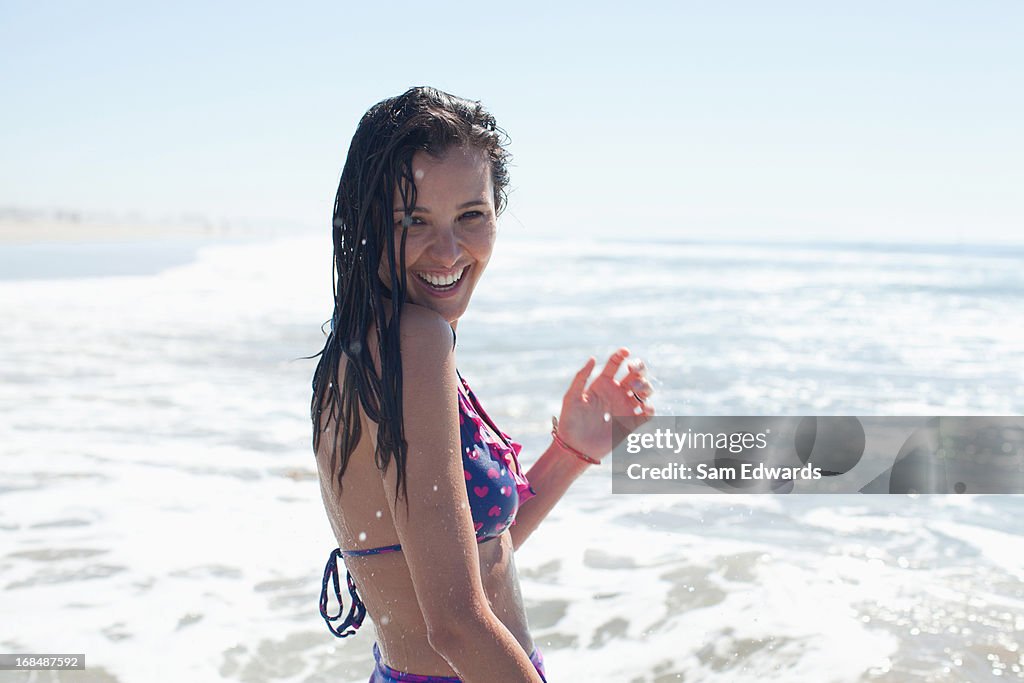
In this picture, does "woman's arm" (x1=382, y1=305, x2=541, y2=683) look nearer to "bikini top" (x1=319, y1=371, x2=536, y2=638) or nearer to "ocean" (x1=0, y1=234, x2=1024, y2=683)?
"bikini top" (x1=319, y1=371, x2=536, y2=638)

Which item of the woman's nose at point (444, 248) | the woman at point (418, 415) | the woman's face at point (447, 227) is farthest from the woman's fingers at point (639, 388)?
the woman's nose at point (444, 248)

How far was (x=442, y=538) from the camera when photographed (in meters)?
1.58

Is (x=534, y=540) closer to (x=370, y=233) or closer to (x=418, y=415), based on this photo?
(x=370, y=233)

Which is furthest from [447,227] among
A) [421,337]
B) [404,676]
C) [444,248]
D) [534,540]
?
[534,540]

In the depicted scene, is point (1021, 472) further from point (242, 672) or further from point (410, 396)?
point (410, 396)

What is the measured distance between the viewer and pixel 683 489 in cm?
689

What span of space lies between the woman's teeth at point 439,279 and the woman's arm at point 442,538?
31 cm

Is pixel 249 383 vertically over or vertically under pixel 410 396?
under

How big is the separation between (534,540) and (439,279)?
4060 millimetres

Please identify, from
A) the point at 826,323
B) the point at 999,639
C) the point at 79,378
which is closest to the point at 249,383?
the point at 79,378

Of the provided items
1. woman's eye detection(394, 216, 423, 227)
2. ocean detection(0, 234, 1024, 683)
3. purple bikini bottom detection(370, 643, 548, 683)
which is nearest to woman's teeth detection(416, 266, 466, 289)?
woman's eye detection(394, 216, 423, 227)

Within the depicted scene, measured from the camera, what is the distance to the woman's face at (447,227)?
182 centimetres

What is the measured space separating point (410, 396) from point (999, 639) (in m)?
3.88

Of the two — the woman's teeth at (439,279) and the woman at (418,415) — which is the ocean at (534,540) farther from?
the woman's teeth at (439,279)
